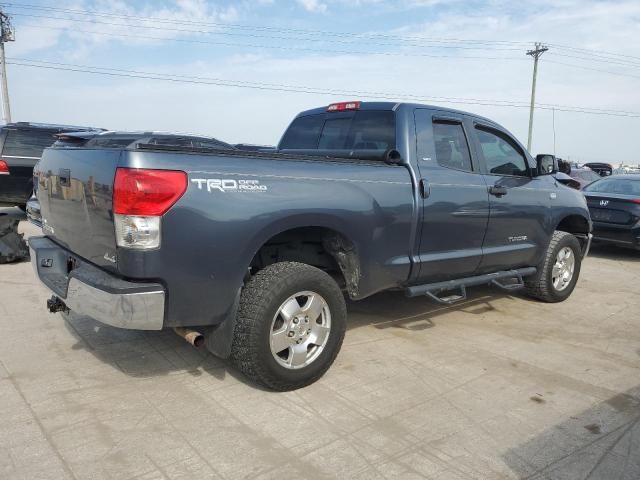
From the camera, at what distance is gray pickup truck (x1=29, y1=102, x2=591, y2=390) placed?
2822mm

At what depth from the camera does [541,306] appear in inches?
233

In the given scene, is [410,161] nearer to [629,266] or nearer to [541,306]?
[541,306]

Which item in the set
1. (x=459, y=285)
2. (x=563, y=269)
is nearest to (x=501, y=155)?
(x=459, y=285)

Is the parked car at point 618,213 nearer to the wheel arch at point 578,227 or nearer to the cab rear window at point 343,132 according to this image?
the wheel arch at point 578,227

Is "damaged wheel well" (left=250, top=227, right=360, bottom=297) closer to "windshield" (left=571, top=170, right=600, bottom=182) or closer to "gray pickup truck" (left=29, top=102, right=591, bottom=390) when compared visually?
"gray pickup truck" (left=29, top=102, right=591, bottom=390)

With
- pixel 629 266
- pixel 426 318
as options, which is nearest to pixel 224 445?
pixel 426 318

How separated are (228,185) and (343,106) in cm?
222

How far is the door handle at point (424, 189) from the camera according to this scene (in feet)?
13.5

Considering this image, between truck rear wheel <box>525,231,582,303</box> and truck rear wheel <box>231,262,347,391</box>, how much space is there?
10.4 feet

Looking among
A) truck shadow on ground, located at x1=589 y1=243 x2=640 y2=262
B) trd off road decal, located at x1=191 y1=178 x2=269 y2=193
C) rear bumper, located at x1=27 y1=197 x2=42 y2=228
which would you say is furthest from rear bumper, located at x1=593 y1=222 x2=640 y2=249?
rear bumper, located at x1=27 y1=197 x2=42 y2=228

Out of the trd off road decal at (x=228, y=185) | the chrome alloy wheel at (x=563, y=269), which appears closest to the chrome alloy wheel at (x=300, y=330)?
the trd off road decal at (x=228, y=185)

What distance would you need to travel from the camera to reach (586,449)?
2904mm

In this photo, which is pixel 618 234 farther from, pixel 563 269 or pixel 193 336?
pixel 193 336

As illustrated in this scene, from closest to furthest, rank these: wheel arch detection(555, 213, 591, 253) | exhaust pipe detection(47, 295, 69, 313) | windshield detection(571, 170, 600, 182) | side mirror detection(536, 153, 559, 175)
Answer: exhaust pipe detection(47, 295, 69, 313) → side mirror detection(536, 153, 559, 175) → wheel arch detection(555, 213, 591, 253) → windshield detection(571, 170, 600, 182)
